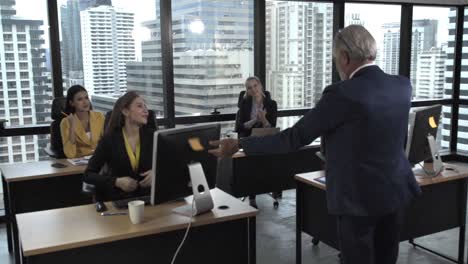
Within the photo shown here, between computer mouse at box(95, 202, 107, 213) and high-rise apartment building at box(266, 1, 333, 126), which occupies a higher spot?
high-rise apartment building at box(266, 1, 333, 126)

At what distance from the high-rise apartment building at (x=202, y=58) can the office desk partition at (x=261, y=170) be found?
3.87ft

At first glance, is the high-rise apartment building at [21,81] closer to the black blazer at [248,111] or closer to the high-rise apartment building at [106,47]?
the high-rise apartment building at [106,47]

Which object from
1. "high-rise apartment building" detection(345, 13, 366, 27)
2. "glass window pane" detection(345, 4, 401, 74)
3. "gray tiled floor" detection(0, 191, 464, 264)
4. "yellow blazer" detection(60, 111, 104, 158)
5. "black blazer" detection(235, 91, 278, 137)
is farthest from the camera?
"glass window pane" detection(345, 4, 401, 74)

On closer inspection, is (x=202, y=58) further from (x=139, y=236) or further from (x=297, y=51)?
(x=139, y=236)

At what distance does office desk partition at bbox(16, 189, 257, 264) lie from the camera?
205 cm

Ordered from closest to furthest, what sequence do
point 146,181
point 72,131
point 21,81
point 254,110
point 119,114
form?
point 146,181 → point 119,114 → point 72,131 → point 21,81 → point 254,110

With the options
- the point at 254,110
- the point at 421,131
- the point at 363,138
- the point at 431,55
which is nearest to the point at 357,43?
the point at 363,138

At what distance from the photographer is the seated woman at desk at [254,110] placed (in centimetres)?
492

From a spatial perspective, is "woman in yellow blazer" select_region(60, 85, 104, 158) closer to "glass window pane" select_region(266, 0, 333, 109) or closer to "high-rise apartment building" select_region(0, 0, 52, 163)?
"high-rise apartment building" select_region(0, 0, 52, 163)

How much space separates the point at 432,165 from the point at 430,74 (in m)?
4.07

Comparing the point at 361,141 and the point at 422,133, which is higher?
the point at 361,141

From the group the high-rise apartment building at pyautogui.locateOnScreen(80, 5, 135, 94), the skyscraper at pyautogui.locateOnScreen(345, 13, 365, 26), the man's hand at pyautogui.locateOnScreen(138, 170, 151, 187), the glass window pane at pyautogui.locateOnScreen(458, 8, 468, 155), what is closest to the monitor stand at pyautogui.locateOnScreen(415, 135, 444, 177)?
the man's hand at pyautogui.locateOnScreen(138, 170, 151, 187)

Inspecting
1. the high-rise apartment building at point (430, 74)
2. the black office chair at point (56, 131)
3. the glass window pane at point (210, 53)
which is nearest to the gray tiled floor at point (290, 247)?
the black office chair at point (56, 131)

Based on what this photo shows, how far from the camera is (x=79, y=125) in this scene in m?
3.96
